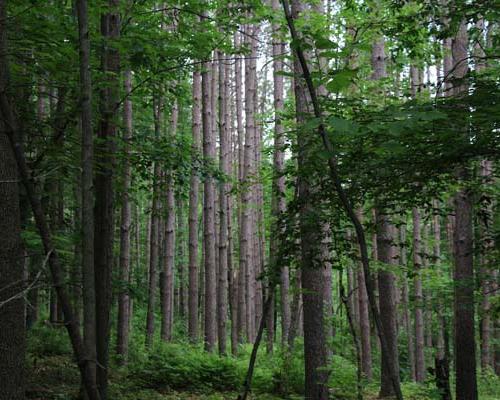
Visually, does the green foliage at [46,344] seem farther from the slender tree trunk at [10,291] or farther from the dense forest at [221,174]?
the slender tree trunk at [10,291]

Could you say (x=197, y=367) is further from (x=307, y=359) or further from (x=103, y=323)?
(x=103, y=323)

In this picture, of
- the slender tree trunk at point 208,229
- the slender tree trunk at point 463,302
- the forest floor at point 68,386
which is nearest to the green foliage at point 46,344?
the forest floor at point 68,386

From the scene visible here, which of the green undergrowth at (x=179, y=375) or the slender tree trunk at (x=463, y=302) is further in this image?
the slender tree trunk at (x=463, y=302)

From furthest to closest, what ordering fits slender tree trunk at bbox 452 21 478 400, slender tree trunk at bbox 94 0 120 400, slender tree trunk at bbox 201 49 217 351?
slender tree trunk at bbox 201 49 217 351
slender tree trunk at bbox 452 21 478 400
slender tree trunk at bbox 94 0 120 400

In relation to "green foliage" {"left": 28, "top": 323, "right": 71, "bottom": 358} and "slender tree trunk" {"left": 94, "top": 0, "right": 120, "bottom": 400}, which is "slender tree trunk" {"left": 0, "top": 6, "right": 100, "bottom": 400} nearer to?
"slender tree trunk" {"left": 94, "top": 0, "right": 120, "bottom": 400}

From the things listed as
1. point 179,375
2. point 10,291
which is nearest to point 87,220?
point 10,291

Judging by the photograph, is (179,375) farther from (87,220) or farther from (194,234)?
(87,220)

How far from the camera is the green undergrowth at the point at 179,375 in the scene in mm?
8617

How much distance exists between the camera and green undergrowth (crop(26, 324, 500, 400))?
8.62m

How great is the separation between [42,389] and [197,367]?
12.1 feet

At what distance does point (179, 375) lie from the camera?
9922mm

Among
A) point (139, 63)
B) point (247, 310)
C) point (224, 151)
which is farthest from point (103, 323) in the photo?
point (247, 310)

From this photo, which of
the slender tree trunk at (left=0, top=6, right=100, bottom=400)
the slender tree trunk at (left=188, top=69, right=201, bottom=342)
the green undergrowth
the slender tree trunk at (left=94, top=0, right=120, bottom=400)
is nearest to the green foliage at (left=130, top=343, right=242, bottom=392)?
the green undergrowth

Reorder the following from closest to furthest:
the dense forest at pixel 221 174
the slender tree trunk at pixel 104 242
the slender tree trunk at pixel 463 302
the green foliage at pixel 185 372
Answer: the dense forest at pixel 221 174 < the slender tree trunk at pixel 104 242 < the slender tree trunk at pixel 463 302 < the green foliage at pixel 185 372
